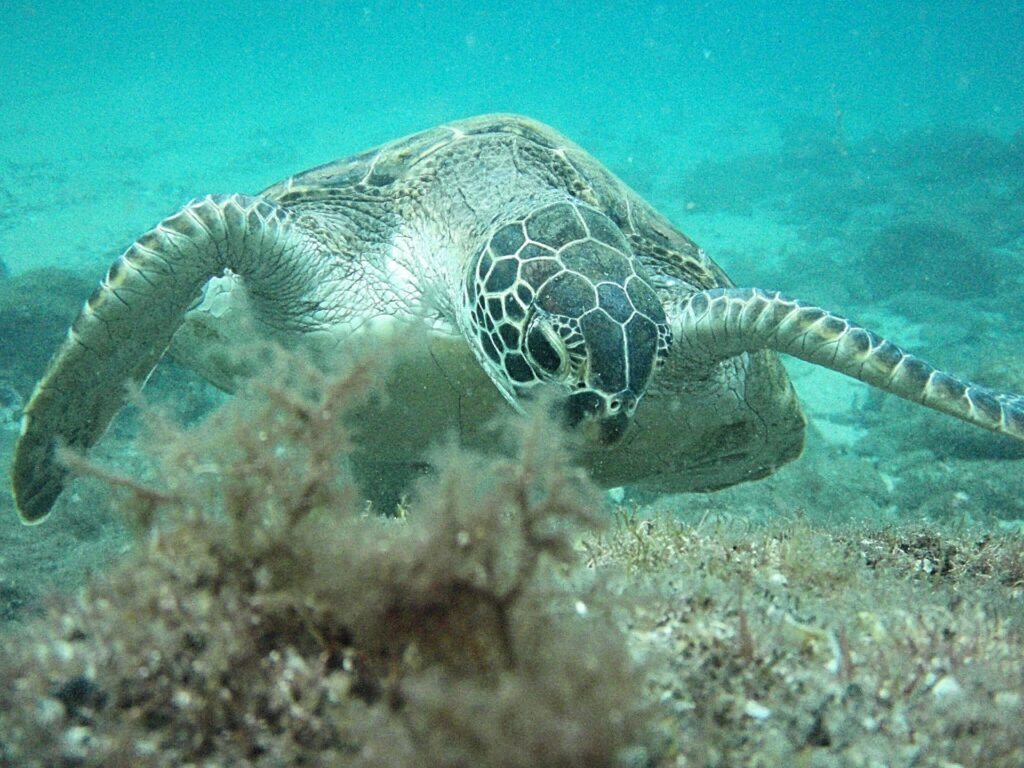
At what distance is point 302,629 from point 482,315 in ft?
6.26

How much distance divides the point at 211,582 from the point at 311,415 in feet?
1.17

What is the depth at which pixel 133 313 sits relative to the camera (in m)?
3.02

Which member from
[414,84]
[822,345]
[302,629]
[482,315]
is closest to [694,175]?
[822,345]

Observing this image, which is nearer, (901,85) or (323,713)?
(323,713)

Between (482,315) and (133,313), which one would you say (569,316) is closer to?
(482,315)

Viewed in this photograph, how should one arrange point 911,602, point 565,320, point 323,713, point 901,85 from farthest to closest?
point 901,85
point 565,320
point 911,602
point 323,713

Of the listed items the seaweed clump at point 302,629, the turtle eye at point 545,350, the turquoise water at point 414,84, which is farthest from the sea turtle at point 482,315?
the turquoise water at point 414,84

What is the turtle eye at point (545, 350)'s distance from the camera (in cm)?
253

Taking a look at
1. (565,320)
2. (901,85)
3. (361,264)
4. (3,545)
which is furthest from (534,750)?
(901,85)

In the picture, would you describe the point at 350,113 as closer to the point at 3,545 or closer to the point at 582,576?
the point at 3,545

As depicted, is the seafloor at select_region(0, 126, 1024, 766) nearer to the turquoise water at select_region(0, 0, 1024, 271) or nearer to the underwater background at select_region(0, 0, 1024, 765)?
the underwater background at select_region(0, 0, 1024, 765)

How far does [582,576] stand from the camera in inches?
65.1

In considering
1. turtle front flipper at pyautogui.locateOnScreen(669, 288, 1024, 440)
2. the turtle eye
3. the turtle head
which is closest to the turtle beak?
the turtle head

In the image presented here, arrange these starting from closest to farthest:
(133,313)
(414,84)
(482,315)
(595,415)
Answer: (595,415) → (482,315) → (133,313) → (414,84)
